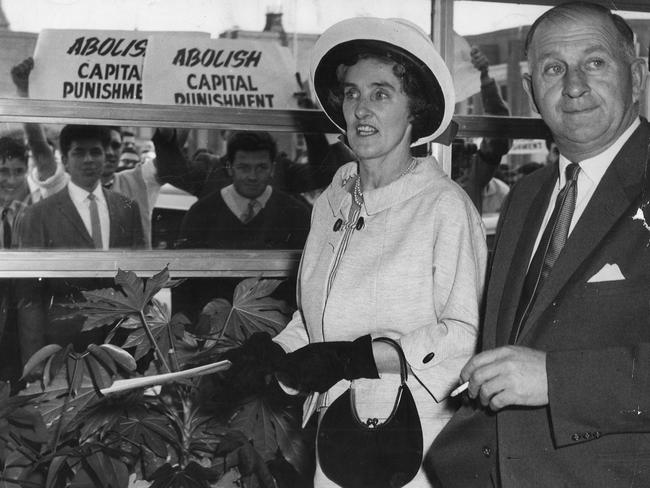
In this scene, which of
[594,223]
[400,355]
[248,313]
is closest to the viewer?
[594,223]

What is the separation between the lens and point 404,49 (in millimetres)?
2545

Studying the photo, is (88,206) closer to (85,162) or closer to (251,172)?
(85,162)

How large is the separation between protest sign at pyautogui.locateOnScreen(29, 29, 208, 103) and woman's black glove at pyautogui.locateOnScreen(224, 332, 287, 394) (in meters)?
1.25

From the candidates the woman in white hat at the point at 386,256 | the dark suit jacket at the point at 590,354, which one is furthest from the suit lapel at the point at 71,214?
the dark suit jacket at the point at 590,354

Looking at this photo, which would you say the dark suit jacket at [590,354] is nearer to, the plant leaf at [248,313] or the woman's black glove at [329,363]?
the woman's black glove at [329,363]

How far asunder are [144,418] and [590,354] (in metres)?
1.66

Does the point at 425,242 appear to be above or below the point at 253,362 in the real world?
above

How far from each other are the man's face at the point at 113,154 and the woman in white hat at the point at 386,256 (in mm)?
1008

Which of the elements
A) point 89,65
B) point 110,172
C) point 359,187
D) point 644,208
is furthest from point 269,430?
point 644,208

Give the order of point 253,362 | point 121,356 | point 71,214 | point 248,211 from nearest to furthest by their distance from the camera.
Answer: point 253,362
point 121,356
point 71,214
point 248,211

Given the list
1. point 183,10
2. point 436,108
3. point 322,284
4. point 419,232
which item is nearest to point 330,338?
point 322,284

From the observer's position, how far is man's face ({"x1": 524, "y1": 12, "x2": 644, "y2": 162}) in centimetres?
197

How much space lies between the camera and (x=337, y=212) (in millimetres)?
2621

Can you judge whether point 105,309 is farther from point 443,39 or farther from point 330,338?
point 443,39
